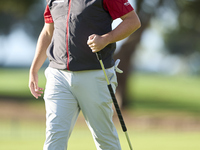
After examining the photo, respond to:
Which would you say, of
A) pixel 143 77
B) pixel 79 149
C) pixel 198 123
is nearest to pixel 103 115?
pixel 79 149

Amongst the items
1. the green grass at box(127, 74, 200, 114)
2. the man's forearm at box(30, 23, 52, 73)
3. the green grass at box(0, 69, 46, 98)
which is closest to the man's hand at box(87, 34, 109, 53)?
the man's forearm at box(30, 23, 52, 73)

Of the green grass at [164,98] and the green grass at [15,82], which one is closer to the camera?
the green grass at [164,98]

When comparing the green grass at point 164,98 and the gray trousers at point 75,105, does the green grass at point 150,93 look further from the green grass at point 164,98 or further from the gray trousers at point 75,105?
the gray trousers at point 75,105

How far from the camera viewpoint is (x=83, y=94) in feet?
12.3

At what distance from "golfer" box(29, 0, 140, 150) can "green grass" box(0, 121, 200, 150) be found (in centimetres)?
429

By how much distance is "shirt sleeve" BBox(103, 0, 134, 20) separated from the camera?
12.3 feet

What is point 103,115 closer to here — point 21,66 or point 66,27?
point 66,27

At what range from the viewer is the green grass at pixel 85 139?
8477 millimetres

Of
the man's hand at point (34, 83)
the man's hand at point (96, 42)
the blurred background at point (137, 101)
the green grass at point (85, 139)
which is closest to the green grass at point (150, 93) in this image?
the blurred background at point (137, 101)

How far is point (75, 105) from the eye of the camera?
12.6 ft

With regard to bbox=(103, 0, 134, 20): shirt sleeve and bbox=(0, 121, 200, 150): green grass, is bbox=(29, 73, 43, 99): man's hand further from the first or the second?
bbox=(0, 121, 200, 150): green grass

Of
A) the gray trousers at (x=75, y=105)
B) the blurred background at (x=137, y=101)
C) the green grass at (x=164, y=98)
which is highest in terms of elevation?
the gray trousers at (x=75, y=105)

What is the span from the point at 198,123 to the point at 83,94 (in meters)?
14.1

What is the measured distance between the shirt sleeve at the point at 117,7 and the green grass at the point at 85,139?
4.61 metres
